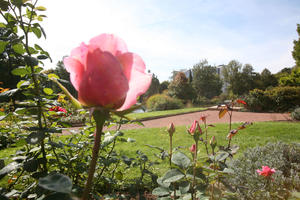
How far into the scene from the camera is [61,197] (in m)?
0.35

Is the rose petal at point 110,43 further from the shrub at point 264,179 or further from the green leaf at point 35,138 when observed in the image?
the shrub at point 264,179

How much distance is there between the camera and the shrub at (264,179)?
4.72ft

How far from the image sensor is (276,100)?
39.1 ft

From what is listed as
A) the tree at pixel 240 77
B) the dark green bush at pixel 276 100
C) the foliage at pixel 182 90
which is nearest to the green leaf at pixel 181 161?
the dark green bush at pixel 276 100

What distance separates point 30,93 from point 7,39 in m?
0.27

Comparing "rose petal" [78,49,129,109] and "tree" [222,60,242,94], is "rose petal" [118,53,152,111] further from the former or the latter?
"tree" [222,60,242,94]

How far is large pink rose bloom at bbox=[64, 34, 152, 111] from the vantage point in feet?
1.17

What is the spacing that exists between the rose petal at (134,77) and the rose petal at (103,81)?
3 cm

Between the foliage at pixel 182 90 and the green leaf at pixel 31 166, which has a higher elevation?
the foliage at pixel 182 90

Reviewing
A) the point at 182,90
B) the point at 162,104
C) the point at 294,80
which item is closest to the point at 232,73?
the point at 182,90

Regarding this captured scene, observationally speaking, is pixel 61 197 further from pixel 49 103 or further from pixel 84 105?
pixel 49 103

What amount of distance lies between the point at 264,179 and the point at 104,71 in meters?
2.03

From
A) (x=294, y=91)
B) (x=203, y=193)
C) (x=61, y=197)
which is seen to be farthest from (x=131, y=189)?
(x=294, y=91)

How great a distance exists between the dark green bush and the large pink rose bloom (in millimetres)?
14100
